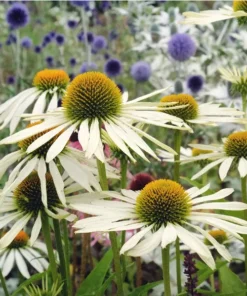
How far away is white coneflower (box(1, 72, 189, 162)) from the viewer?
37.6 inches

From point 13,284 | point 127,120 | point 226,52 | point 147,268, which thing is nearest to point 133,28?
point 226,52

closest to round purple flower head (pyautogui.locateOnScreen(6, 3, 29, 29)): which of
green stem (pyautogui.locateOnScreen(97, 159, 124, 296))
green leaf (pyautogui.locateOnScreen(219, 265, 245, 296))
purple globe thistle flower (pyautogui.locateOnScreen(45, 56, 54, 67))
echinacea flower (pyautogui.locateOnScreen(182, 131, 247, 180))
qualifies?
purple globe thistle flower (pyautogui.locateOnScreen(45, 56, 54, 67))

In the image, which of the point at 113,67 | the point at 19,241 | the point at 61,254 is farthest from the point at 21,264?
the point at 113,67

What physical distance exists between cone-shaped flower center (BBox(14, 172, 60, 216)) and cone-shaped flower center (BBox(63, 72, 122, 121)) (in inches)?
5.0

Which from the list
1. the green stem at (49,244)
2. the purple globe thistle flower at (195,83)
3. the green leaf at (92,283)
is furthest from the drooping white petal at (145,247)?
the purple globe thistle flower at (195,83)

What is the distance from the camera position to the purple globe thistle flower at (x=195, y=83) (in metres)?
2.79

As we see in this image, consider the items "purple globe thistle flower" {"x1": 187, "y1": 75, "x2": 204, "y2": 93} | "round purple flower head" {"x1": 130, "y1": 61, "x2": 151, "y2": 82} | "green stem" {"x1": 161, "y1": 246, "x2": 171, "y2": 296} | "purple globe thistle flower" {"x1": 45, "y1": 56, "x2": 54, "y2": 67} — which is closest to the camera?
"green stem" {"x1": 161, "y1": 246, "x2": 171, "y2": 296}

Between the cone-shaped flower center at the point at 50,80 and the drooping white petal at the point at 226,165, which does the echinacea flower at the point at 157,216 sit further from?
the cone-shaped flower center at the point at 50,80

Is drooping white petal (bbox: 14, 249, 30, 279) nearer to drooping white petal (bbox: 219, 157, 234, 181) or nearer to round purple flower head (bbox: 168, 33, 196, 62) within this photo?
drooping white petal (bbox: 219, 157, 234, 181)

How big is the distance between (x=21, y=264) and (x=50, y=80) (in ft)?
1.41

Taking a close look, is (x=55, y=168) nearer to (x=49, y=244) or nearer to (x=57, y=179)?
(x=57, y=179)

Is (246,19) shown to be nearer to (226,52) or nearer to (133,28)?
(226,52)

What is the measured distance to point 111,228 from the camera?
34.7 inches

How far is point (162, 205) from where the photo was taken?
0.98 m
